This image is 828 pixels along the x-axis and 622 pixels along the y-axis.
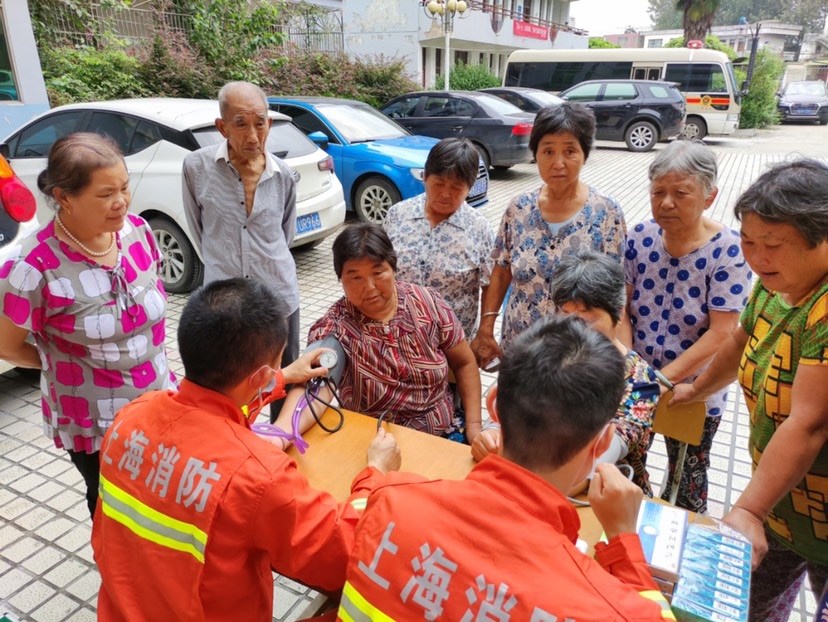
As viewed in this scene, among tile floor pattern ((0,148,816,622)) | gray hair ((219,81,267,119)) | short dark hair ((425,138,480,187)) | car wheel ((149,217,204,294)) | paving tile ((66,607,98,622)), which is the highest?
gray hair ((219,81,267,119))

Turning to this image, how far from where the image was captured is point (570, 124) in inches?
90.3

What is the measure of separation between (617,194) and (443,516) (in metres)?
8.99

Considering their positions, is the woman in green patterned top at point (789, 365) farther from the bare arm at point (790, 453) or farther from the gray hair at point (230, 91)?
the gray hair at point (230, 91)

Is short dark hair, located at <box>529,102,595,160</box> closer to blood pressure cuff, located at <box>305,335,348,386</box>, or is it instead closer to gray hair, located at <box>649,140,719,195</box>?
gray hair, located at <box>649,140,719,195</box>

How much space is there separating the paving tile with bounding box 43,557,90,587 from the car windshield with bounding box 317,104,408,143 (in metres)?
5.56

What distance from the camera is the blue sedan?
658 centimetres

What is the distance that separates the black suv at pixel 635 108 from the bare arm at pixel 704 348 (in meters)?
12.1

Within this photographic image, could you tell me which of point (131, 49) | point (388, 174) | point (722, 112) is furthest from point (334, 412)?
point (722, 112)

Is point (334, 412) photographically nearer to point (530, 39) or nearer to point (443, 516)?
point (443, 516)

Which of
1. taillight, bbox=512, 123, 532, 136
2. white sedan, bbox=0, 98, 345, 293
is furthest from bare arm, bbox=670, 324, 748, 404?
taillight, bbox=512, 123, 532, 136

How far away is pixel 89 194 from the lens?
1.79 meters

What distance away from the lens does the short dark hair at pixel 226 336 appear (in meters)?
1.24

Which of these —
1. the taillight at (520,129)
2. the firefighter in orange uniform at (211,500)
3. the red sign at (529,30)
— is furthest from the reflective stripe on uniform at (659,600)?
the red sign at (529,30)

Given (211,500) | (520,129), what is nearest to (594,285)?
(211,500)
